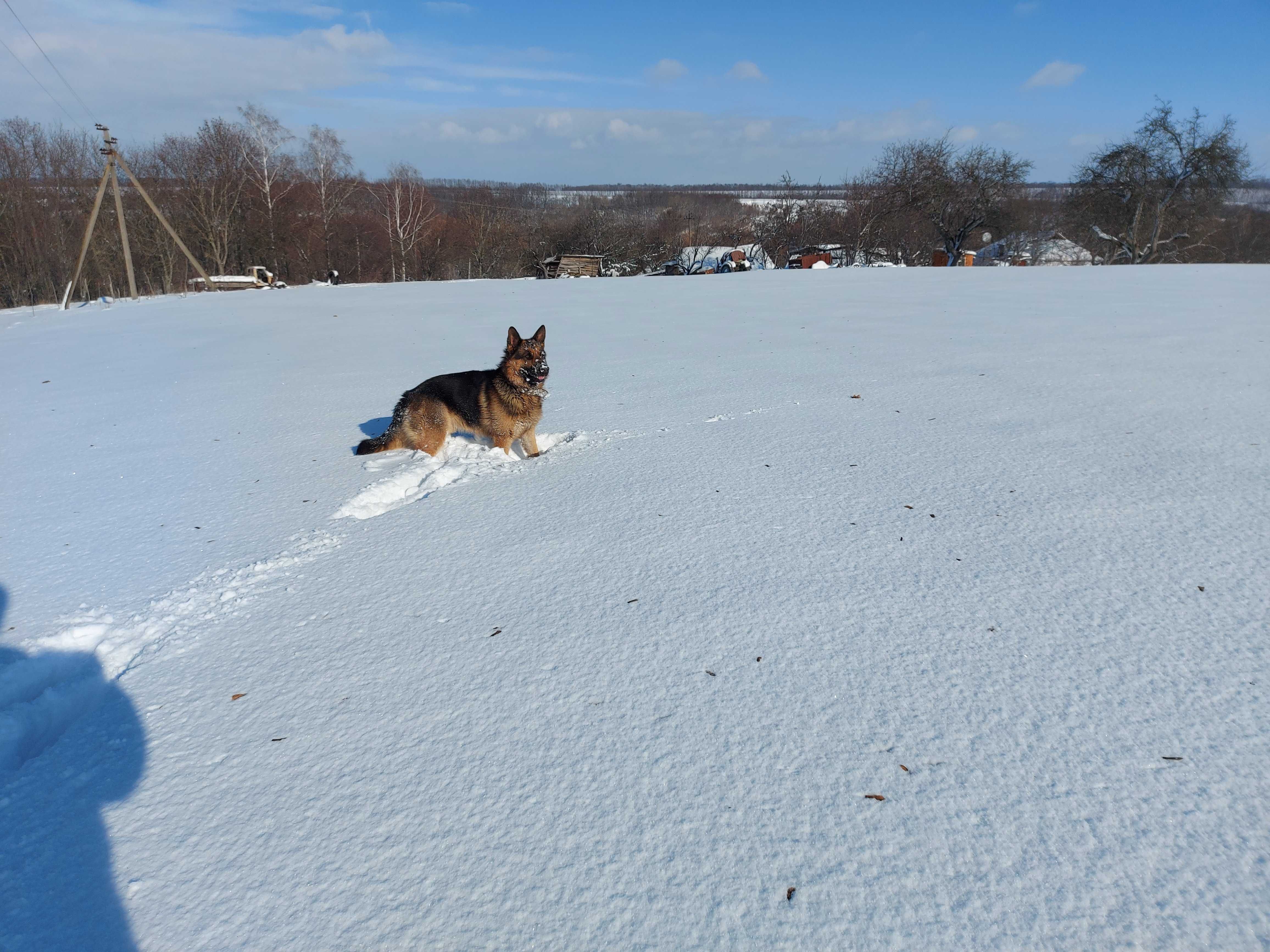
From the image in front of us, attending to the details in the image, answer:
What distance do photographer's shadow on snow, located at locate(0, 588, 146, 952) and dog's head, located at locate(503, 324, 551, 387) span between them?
9.10 feet

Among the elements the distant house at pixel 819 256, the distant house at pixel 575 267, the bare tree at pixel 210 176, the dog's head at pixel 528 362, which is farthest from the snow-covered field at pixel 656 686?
the bare tree at pixel 210 176

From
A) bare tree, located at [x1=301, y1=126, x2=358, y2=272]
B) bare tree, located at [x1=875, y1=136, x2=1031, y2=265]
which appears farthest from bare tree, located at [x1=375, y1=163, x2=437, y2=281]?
bare tree, located at [x1=875, y1=136, x2=1031, y2=265]

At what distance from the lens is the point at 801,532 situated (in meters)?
3.09

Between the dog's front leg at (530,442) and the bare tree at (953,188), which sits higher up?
the bare tree at (953,188)

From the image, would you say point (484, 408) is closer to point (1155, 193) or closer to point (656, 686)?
point (656, 686)

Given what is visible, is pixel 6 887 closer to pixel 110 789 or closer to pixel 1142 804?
pixel 110 789

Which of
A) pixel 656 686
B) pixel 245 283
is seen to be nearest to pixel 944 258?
pixel 245 283

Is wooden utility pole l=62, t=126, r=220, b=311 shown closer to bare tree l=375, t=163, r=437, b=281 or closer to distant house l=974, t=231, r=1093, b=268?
bare tree l=375, t=163, r=437, b=281

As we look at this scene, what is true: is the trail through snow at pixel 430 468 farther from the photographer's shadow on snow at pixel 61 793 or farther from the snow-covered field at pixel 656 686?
the photographer's shadow on snow at pixel 61 793

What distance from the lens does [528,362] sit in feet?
14.6

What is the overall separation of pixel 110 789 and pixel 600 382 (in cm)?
537

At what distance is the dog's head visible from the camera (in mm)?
4441

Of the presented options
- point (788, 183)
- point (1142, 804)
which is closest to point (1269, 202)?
point (788, 183)

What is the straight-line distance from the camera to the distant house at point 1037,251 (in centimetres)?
3881
